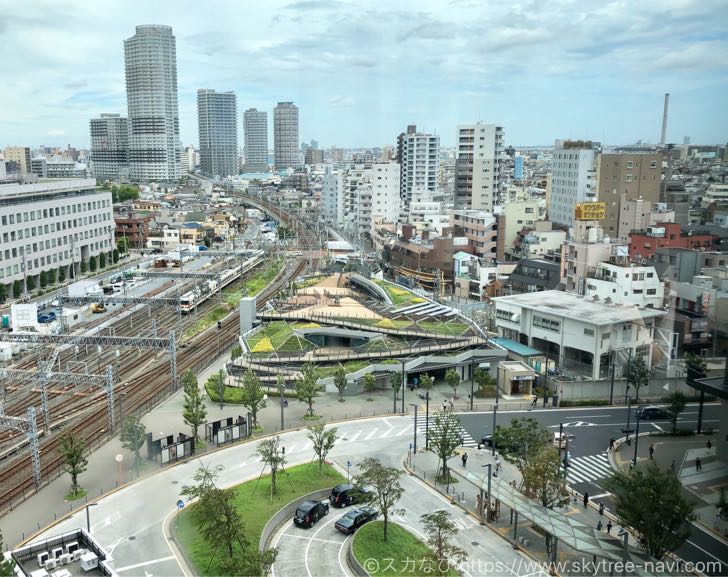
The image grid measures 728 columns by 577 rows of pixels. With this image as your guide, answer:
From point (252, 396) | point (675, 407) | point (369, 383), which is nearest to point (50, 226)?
point (369, 383)

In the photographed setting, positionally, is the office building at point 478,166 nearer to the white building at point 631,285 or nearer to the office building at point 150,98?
the white building at point 631,285

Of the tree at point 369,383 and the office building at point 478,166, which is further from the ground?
the office building at point 478,166

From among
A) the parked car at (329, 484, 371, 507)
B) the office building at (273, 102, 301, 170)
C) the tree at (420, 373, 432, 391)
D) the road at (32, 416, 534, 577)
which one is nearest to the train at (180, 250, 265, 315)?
the tree at (420, 373, 432, 391)

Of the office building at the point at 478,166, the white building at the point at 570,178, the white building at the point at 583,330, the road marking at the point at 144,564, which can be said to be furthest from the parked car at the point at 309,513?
the office building at the point at 478,166

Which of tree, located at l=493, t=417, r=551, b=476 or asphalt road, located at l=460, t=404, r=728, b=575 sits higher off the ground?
tree, located at l=493, t=417, r=551, b=476

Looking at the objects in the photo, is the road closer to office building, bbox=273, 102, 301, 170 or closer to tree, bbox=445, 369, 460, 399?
tree, bbox=445, 369, 460, 399

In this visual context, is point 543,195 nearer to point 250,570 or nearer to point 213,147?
point 250,570

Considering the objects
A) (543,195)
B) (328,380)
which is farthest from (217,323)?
(543,195)
